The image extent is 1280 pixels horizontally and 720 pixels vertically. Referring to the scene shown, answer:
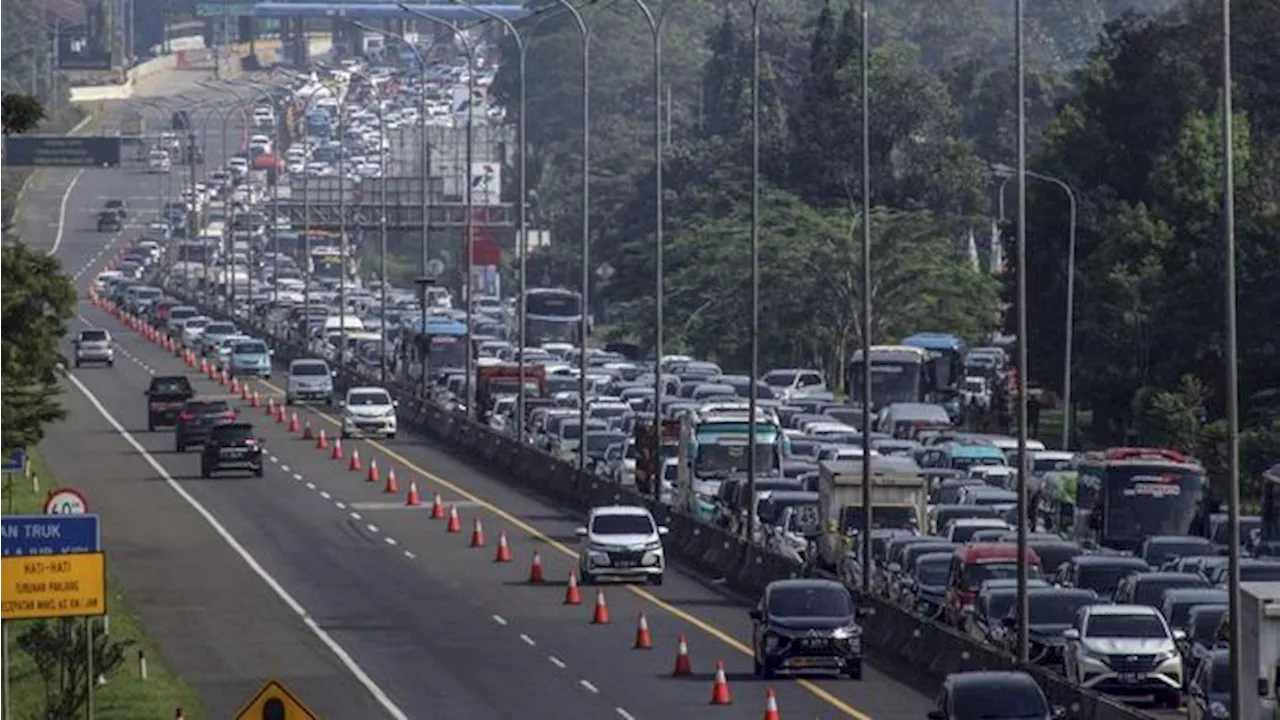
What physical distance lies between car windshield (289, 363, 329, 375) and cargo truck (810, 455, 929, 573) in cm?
4603

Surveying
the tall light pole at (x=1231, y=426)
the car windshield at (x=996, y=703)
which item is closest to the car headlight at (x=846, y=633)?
the car windshield at (x=996, y=703)

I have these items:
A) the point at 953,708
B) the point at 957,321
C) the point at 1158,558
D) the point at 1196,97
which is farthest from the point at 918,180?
the point at 953,708

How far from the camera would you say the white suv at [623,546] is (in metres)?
64.1

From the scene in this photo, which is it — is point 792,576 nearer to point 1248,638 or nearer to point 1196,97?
point 1248,638

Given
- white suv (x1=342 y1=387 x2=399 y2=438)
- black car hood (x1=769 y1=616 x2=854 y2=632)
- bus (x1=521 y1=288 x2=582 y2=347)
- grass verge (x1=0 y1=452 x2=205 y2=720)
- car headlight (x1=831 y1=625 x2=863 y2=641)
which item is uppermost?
bus (x1=521 y1=288 x2=582 y2=347)

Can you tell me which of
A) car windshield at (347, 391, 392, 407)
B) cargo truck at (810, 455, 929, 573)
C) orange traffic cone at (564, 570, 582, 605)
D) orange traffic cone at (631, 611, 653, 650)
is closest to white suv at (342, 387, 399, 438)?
car windshield at (347, 391, 392, 407)

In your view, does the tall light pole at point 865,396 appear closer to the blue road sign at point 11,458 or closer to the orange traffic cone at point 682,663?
the orange traffic cone at point 682,663

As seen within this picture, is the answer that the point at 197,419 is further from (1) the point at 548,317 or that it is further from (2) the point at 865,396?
(1) the point at 548,317

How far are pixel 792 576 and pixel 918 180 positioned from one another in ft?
282

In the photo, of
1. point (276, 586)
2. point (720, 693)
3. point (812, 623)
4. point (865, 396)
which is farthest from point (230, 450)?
point (720, 693)

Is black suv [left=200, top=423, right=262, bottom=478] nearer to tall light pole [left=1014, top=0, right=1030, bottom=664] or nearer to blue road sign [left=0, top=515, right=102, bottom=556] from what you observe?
tall light pole [left=1014, top=0, right=1030, bottom=664]

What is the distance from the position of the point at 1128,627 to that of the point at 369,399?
5279 centimetres

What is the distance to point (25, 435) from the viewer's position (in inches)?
2117

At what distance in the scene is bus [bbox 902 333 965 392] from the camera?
10744 centimetres
